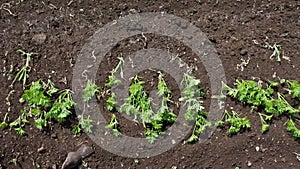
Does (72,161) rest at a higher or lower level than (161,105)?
lower

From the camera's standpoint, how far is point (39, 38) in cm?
411

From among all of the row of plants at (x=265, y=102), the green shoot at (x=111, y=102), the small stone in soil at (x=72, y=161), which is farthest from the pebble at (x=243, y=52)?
the small stone in soil at (x=72, y=161)

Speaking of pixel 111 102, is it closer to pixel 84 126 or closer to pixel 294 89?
pixel 84 126

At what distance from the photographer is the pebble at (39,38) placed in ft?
13.4

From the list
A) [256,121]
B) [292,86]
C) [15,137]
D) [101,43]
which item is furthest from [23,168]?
[292,86]

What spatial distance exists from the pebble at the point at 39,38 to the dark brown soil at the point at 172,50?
2 centimetres

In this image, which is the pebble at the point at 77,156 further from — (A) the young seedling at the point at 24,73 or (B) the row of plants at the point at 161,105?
(A) the young seedling at the point at 24,73

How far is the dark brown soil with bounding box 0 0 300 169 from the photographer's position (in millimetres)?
3893

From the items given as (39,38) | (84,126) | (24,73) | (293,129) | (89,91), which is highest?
(39,38)

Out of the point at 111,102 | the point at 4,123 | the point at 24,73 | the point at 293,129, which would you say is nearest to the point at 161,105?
the point at 111,102

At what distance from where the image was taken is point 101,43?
13.4 feet

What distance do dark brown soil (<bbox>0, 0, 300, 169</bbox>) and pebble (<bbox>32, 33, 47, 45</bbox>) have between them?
0.02 m

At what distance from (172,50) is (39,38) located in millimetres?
1143

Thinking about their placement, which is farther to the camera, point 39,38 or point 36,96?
point 39,38
